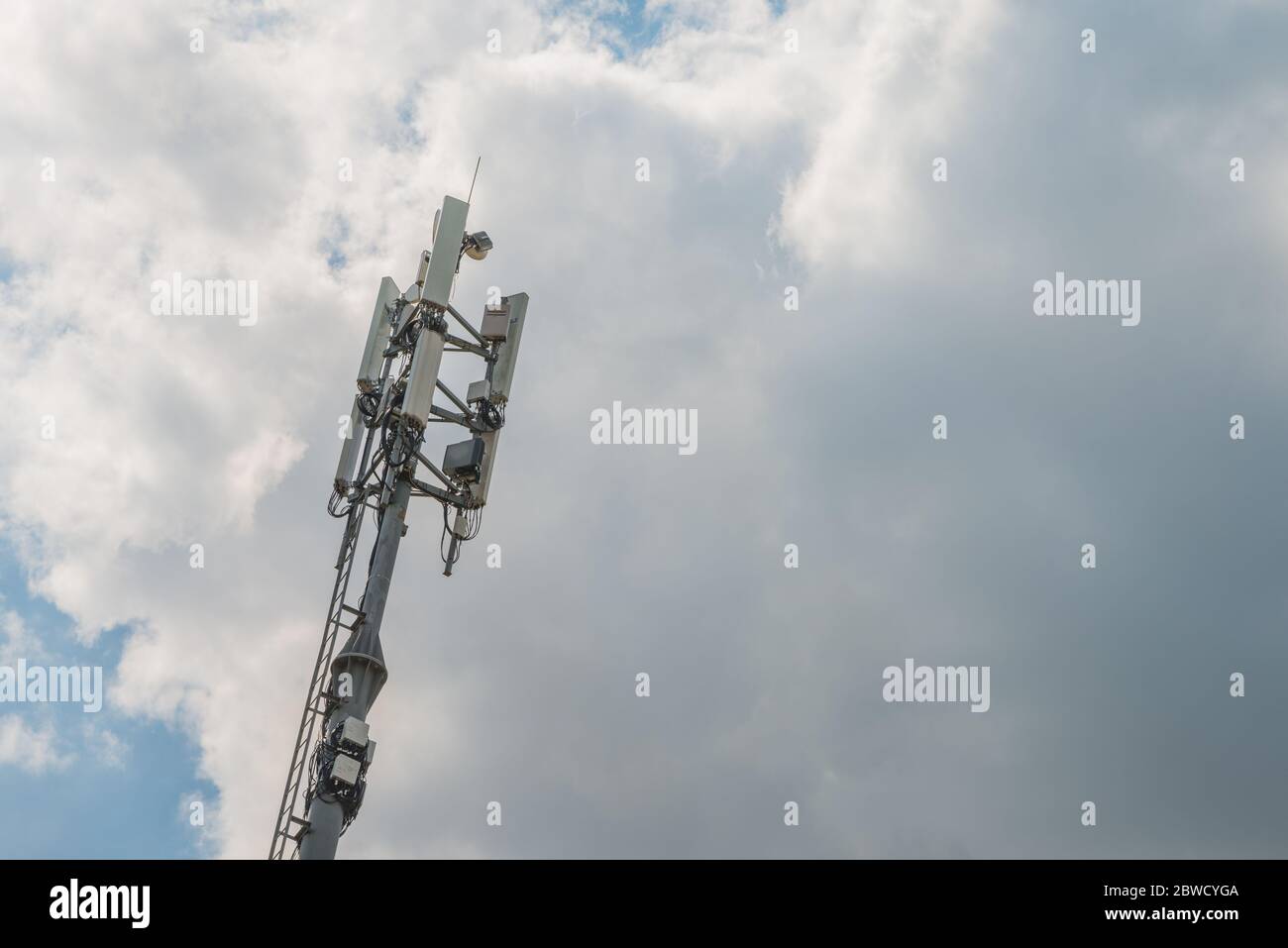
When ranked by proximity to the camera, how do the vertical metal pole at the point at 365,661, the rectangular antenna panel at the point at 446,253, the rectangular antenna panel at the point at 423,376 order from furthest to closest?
1. the rectangular antenna panel at the point at 446,253
2. the rectangular antenna panel at the point at 423,376
3. the vertical metal pole at the point at 365,661

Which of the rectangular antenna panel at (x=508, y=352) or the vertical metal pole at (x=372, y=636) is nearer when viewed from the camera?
the vertical metal pole at (x=372, y=636)

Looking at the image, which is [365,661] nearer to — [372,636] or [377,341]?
[372,636]

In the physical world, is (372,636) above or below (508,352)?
below

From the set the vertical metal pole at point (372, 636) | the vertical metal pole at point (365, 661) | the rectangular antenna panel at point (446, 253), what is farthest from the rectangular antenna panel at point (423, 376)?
the vertical metal pole at point (365, 661)

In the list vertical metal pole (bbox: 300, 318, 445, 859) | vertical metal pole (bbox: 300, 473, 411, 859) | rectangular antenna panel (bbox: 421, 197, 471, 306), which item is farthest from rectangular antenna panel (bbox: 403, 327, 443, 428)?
vertical metal pole (bbox: 300, 473, 411, 859)

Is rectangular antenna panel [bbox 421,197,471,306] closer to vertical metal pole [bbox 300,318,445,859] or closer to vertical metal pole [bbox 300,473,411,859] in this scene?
vertical metal pole [bbox 300,318,445,859]

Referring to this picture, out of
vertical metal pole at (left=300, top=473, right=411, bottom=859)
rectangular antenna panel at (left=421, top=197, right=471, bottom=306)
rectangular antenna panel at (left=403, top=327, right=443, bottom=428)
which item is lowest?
vertical metal pole at (left=300, top=473, right=411, bottom=859)

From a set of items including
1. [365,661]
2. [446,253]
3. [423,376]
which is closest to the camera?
[365,661]

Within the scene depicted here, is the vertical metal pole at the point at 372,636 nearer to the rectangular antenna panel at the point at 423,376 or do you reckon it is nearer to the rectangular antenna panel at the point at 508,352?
the rectangular antenna panel at the point at 423,376

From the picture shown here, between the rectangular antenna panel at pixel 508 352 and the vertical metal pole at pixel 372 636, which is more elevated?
the rectangular antenna panel at pixel 508 352

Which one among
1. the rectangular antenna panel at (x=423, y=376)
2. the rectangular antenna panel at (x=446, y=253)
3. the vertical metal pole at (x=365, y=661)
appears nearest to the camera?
the vertical metal pole at (x=365, y=661)

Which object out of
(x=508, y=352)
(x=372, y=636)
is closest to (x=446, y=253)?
(x=508, y=352)
